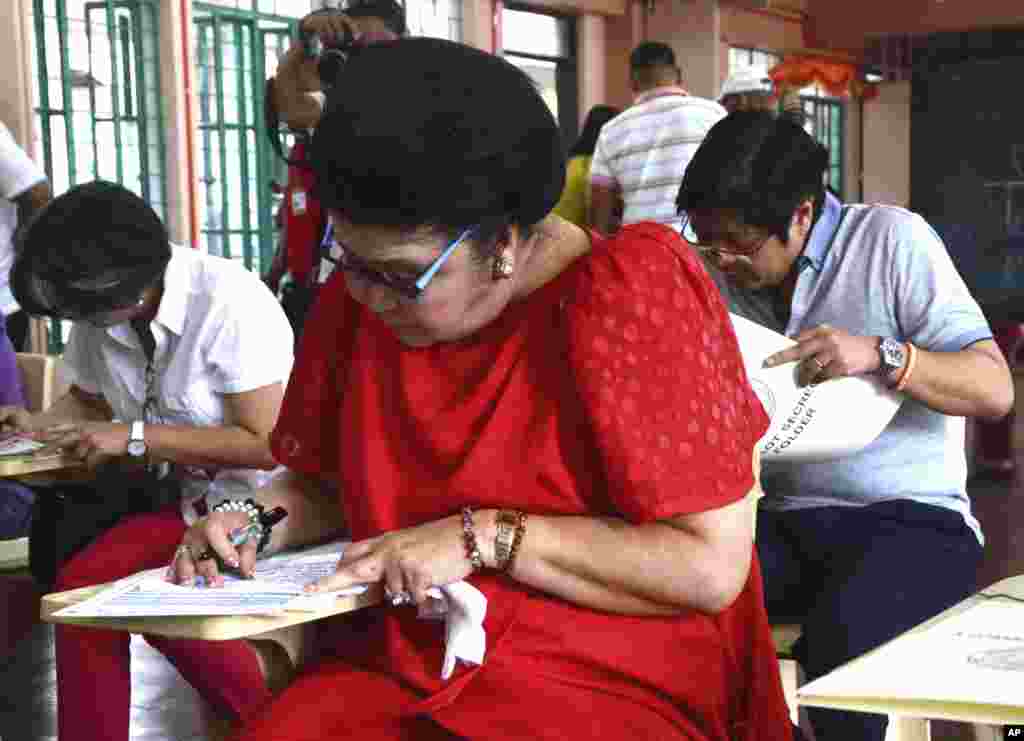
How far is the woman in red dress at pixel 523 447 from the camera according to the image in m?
1.40

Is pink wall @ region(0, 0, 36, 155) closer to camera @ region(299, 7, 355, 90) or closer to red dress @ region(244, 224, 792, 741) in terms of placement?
camera @ region(299, 7, 355, 90)

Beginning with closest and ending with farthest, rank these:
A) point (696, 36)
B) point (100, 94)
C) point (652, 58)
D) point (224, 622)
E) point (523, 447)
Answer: point (224, 622)
point (523, 447)
point (652, 58)
point (100, 94)
point (696, 36)

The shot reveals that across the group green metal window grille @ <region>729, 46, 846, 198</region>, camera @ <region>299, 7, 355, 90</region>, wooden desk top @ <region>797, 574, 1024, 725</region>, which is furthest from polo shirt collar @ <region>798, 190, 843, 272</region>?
green metal window grille @ <region>729, 46, 846, 198</region>

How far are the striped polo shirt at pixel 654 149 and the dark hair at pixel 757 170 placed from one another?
84.6 inches

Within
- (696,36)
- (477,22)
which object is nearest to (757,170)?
(477,22)

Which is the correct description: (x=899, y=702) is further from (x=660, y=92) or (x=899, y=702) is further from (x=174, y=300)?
(x=660, y=92)

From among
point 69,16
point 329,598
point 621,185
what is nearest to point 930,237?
point 329,598

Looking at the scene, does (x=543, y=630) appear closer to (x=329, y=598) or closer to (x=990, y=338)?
(x=329, y=598)

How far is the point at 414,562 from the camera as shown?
1.41 m

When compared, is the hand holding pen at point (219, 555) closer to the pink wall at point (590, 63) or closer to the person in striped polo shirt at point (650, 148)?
the person in striped polo shirt at point (650, 148)

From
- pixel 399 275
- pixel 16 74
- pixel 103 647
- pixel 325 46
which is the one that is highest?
pixel 16 74

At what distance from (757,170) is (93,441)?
125cm

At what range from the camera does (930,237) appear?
2373 millimetres

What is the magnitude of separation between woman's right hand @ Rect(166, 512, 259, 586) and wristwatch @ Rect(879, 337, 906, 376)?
101 centimetres
